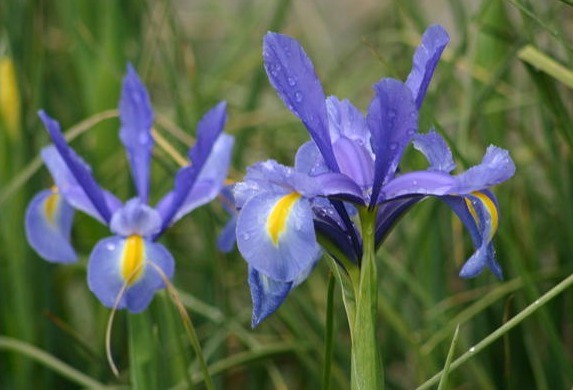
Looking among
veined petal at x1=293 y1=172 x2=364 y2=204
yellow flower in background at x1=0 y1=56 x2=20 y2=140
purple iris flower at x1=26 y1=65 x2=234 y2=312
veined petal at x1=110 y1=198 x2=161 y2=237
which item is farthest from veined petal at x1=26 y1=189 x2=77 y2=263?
veined petal at x1=293 y1=172 x2=364 y2=204

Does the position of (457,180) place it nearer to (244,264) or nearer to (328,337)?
(328,337)

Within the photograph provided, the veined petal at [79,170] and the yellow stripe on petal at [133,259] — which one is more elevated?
the veined petal at [79,170]

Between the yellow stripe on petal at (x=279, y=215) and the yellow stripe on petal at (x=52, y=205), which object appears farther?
the yellow stripe on petal at (x=52, y=205)

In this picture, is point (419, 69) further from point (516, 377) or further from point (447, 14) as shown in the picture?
point (447, 14)

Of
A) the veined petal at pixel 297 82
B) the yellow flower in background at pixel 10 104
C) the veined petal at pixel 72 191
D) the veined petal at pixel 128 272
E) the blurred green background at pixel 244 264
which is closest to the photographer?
the veined petal at pixel 297 82

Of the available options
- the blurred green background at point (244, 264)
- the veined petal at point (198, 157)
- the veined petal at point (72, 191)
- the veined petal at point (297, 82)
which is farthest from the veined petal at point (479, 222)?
the veined petal at point (72, 191)

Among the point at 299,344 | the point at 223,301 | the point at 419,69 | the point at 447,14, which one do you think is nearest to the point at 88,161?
the point at 223,301

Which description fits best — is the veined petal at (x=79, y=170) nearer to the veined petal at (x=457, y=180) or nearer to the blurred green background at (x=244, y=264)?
the blurred green background at (x=244, y=264)

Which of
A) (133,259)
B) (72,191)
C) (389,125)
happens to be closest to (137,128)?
(72,191)
